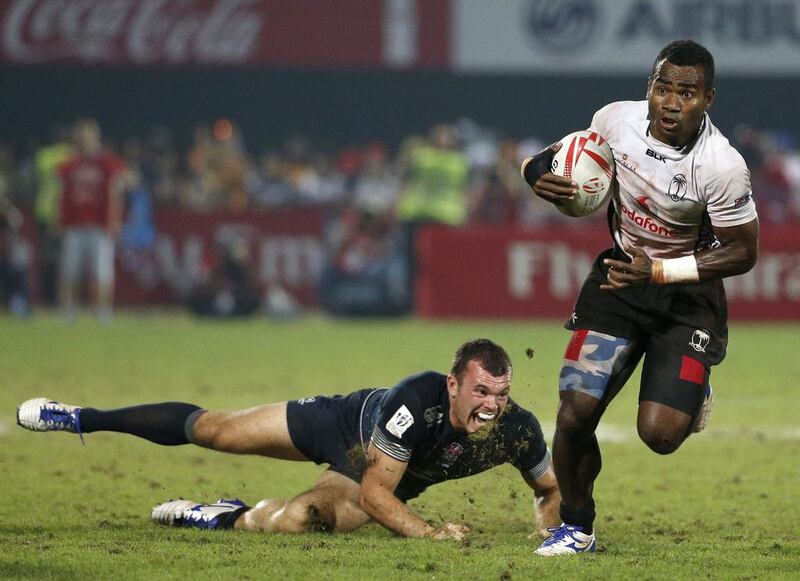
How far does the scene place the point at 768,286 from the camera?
18188mm

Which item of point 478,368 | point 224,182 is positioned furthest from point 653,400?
point 224,182

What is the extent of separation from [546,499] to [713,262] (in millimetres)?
1454

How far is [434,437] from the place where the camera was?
6262 mm

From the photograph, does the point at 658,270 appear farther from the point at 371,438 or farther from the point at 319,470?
the point at 319,470

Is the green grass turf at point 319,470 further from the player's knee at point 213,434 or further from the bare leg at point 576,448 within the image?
the player's knee at point 213,434

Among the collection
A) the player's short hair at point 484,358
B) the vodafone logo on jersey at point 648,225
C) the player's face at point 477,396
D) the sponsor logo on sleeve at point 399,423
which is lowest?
the sponsor logo on sleeve at point 399,423

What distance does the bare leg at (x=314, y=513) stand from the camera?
6359 millimetres

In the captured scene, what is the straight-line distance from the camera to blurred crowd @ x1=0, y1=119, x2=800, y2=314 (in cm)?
1903

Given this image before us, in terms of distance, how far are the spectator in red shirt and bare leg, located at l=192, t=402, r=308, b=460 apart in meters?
11.2

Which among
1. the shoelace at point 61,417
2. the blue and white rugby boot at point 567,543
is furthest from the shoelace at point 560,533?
the shoelace at point 61,417

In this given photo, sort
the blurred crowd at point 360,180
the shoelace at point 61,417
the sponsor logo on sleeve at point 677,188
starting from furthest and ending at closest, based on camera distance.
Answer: the blurred crowd at point 360,180
the shoelace at point 61,417
the sponsor logo on sleeve at point 677,188

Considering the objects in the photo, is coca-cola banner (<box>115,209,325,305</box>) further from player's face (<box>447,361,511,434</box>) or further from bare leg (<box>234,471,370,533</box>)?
player's face (<box>447,361,511,434</box>)

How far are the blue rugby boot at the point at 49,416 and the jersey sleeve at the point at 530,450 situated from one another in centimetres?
211

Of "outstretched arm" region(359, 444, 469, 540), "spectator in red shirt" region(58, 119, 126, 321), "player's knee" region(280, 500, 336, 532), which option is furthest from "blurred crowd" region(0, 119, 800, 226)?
"outstretched arm" region(359, 444, 469, 540)
